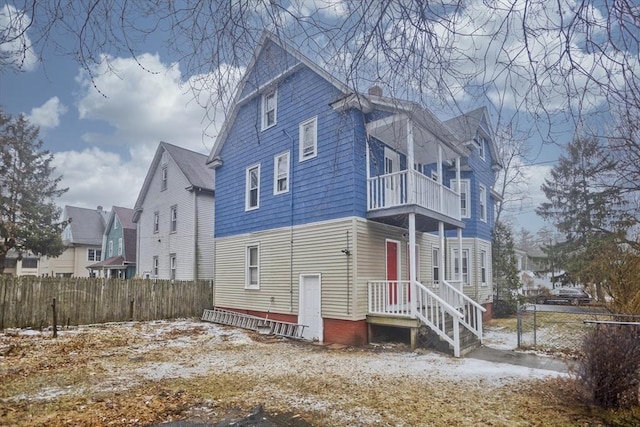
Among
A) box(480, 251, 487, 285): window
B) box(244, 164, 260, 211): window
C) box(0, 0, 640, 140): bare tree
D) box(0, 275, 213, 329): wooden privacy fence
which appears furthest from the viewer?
box(480, 251, 487, 285): window

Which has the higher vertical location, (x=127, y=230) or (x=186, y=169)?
(x=186, y=169)

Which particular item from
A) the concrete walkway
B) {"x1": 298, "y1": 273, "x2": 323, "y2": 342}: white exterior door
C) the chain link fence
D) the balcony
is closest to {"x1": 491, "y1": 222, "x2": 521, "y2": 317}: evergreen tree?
the chain link fence

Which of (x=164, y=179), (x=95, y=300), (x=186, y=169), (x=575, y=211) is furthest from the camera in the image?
(x=575, y=211)

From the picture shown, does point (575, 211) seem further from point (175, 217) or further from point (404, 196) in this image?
point (175, 217)

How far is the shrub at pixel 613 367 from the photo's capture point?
16.8 ft

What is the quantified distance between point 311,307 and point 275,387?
204 inches

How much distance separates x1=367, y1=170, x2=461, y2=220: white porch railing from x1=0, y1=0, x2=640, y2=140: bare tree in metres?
7.33

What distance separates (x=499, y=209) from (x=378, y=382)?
2071cm

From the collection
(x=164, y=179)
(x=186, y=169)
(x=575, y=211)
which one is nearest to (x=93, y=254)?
(x=164, y=179)

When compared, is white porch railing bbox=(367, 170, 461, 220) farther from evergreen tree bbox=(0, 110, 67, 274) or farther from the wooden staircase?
evergreen tree bbox=(0, 110, 67, 274)

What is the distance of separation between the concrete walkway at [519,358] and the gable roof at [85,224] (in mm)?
34150

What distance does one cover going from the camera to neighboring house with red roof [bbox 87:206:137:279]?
86.3 ft

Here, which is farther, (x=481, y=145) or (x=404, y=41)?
(x=481, y=145)

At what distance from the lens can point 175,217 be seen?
21.0m
